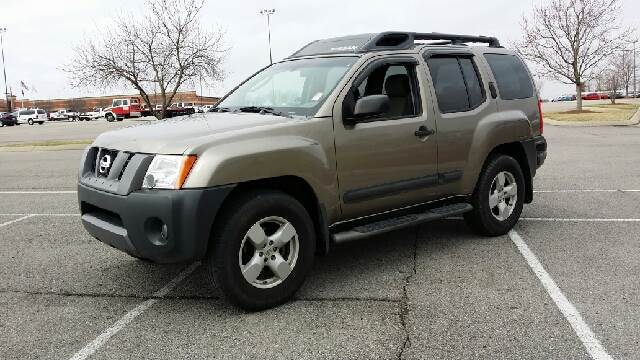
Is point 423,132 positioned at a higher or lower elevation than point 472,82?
lower

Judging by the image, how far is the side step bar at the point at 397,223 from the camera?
170 inches

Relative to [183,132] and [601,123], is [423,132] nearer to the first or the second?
[183,132]

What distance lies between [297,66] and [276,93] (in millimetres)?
444

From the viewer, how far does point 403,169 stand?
184 inches

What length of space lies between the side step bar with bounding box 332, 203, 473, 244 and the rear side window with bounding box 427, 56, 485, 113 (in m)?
0.89

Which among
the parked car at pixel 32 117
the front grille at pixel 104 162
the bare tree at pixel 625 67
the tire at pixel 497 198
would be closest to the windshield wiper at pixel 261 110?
the front grille at pixel 104 162

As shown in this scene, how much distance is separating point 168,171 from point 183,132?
1.25 feet

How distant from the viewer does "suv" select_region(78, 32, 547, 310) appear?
3631 mm

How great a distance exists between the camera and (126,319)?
3867 mm

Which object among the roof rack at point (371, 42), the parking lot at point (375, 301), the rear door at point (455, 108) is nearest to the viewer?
the parking lot at point (375, 301)

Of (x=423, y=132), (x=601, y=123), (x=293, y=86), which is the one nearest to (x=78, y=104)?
(x=601, y=123)

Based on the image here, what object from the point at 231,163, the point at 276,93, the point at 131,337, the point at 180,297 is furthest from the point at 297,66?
the point at 131,337

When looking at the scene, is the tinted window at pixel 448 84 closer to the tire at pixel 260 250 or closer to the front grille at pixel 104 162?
the tire at pixel 260 250

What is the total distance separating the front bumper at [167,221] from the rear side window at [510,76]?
3.42 m
